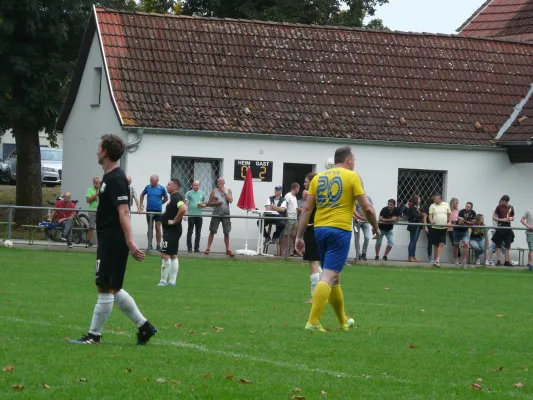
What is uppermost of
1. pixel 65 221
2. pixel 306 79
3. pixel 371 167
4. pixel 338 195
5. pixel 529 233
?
pixel 306 79

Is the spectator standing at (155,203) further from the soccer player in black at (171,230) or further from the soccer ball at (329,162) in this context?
the soccer player in black at (171,230)

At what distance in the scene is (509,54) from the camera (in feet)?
123

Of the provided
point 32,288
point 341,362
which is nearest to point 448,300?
point 32,288

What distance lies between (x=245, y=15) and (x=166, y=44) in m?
13.0

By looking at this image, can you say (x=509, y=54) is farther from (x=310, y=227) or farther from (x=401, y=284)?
(x=310, y=227)

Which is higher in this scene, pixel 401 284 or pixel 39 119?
pixel 39 119

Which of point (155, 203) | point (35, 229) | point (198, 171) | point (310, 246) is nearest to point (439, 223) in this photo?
point (198, 171)

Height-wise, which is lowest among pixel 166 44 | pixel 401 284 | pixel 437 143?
pixel 401 284

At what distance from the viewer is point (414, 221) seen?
107 feet

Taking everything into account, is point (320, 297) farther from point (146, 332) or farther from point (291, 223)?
point (291, 223)

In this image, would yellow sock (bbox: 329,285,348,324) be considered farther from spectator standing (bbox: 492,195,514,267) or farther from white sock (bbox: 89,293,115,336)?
spectator standing (bbox: 492,195,514,267)

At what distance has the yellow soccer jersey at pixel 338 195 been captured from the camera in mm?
12492

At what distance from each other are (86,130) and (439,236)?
448 inches

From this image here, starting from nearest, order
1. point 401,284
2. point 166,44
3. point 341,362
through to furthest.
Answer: point 341,362, point 401,284, point 166,44
